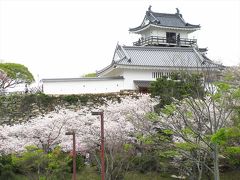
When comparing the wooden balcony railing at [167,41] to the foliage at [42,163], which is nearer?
the foliage at [42,163]

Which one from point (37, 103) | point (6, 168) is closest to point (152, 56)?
point (37, 103)

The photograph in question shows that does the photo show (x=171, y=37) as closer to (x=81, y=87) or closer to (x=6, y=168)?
(x=81, y=87)

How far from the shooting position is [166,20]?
159 ft

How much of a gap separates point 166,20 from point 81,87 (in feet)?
62.2

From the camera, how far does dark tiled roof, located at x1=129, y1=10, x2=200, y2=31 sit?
1845 inches

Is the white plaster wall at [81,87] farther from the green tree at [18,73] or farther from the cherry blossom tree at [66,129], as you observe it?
the green tree at [18,73]

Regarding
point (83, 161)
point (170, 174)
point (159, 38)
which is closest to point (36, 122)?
point (83, 161)

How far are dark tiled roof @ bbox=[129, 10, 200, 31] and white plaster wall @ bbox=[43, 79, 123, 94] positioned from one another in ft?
50.6

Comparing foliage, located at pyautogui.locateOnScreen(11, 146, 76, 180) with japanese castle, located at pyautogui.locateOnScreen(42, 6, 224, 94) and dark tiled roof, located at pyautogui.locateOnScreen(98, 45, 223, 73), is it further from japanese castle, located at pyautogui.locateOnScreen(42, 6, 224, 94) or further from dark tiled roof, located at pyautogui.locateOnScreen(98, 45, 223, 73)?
dark tiled roof, located at pyautogui.locateOnScreen(98, 45, 223, 73)

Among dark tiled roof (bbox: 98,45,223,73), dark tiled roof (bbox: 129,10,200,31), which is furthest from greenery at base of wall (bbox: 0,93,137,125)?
dark tiled roof (bbox: 129,10,200,31)

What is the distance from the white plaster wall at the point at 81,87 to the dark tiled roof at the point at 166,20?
50.6ft

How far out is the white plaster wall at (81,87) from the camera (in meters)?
32.5

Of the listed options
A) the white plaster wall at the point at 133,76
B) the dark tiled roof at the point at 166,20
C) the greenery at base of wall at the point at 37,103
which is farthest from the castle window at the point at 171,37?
the greenery at base of wall at the point at 37,103

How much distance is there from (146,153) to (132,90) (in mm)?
9563
